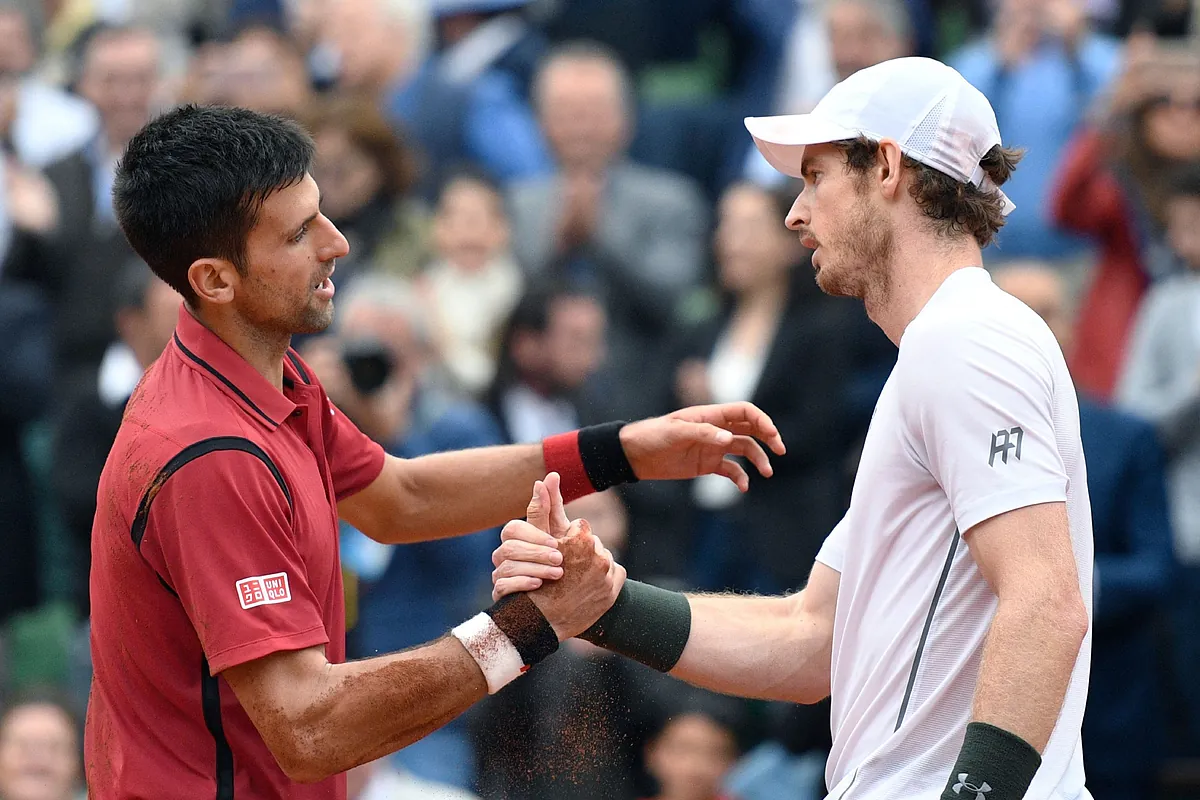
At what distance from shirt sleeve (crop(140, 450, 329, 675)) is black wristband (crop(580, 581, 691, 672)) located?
2.98 feet

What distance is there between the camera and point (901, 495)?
3965 mm

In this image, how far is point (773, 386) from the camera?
795cm

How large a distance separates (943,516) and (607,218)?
18.2 ft

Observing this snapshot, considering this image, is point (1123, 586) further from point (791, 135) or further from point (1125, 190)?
point (791, 135)

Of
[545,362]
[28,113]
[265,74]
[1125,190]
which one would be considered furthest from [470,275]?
[1125,190]

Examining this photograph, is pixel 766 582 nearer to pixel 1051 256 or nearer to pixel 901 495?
pixel 1051 256

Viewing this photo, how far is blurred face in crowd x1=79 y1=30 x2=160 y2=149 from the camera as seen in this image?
9.84m

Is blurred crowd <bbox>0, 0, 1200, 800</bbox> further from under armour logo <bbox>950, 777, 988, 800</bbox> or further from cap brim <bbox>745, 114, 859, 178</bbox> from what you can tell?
under armour logo <bbox>950, 777, 988, 800</bbox>

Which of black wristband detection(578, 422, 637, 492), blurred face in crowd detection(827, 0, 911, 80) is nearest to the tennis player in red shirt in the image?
black wristband detection(578, 422, 637, 492)

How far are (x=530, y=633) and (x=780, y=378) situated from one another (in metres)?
4.02

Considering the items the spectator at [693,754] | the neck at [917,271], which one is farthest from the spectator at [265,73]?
the neck at [917,271]

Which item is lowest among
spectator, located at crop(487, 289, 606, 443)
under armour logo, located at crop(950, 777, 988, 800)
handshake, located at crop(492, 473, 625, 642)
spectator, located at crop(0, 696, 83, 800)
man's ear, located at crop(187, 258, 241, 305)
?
spectator, located at crop(0, 696, 83, 800)

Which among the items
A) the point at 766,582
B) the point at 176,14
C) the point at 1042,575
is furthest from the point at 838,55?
the point at 1042,575

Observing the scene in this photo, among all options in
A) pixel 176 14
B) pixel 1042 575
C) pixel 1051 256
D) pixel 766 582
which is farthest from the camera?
pixel 176 14
